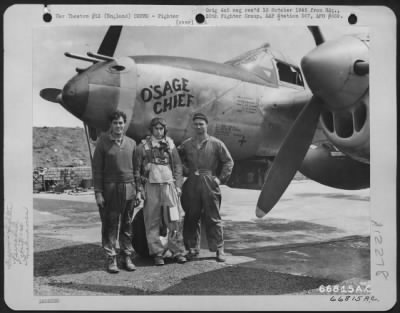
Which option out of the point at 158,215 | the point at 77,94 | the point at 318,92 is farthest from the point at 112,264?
the point at 318,92

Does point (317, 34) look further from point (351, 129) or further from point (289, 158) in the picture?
point (289, 158)

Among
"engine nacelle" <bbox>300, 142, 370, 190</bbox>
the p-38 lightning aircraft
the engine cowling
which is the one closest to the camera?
the engine cowling

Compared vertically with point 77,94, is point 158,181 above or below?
below

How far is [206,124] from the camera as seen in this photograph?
4145 millimetres

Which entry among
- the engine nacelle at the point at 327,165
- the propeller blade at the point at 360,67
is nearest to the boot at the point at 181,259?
the engine nacelle at the point at 327,165

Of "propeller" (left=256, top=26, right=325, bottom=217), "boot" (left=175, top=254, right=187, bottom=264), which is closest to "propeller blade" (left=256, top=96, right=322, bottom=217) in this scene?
"propeller" (left=256, top=26, right=325, bottom=217)

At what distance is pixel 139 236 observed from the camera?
4.08 metres

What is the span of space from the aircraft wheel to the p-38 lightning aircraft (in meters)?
0.69

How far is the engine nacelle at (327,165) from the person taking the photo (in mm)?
4352

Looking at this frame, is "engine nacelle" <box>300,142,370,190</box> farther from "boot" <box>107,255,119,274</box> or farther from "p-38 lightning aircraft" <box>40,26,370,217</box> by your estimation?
"boot" <box>107,255,119,274</box>

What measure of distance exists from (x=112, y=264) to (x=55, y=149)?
109cm

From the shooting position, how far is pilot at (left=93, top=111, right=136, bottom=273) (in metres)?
3.90

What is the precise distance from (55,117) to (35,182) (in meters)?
0.60

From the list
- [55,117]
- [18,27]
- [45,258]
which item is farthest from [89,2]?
[45,258]
